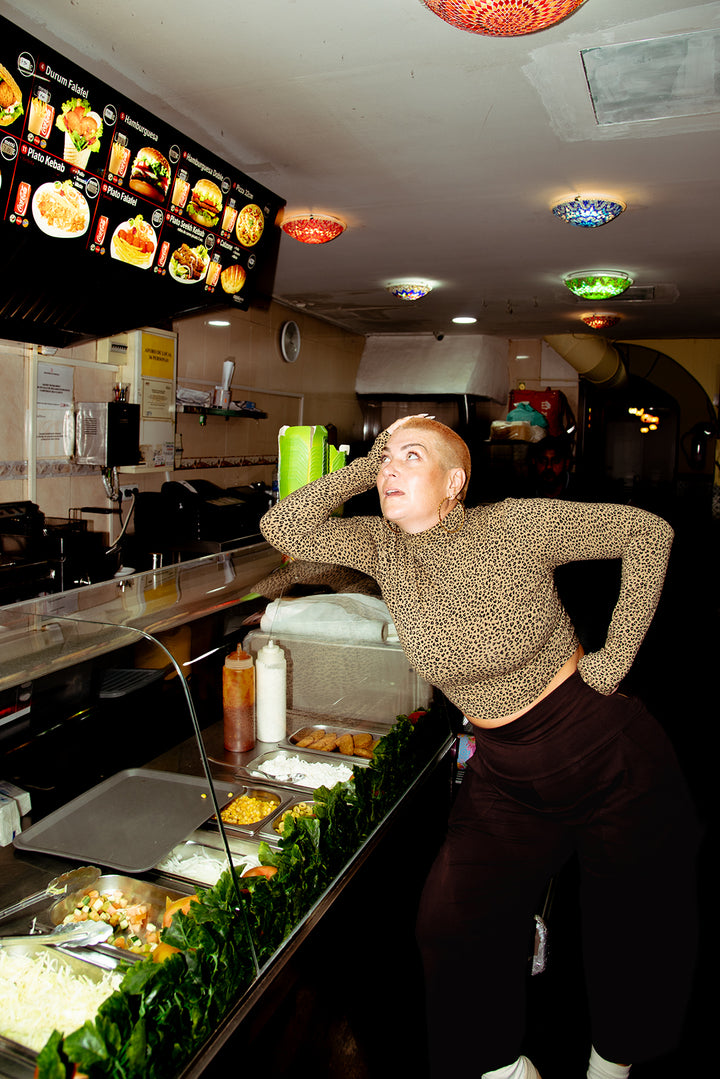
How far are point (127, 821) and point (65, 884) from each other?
198 millimetres

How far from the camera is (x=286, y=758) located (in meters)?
2.11

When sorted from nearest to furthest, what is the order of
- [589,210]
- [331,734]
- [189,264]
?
[331,734] → [189,264] → [589,210]

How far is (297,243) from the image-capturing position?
4652 millimetres

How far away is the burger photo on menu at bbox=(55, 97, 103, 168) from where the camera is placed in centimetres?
252

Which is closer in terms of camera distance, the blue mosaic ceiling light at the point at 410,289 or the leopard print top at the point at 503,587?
the leopard print top at the point at 503,587

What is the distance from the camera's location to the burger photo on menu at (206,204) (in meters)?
3.15

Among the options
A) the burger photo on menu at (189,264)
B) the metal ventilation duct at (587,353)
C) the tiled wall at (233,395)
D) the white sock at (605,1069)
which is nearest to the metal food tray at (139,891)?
the white sock at (605,1069)

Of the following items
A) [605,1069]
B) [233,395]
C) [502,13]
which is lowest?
[605,1069]

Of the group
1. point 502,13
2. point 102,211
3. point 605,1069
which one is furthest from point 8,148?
point 605,1069

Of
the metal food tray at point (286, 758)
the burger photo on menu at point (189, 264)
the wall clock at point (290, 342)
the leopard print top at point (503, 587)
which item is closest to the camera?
the leopard print top at point (503, 587)

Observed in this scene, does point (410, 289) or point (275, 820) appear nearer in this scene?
point (275, 820)

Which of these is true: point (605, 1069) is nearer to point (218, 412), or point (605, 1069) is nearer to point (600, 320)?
point (218, 412)

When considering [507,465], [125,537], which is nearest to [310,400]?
[507,465]

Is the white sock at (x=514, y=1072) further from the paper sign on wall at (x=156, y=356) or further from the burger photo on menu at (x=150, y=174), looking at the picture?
the paper sign on wall at (x=156, y=356)
